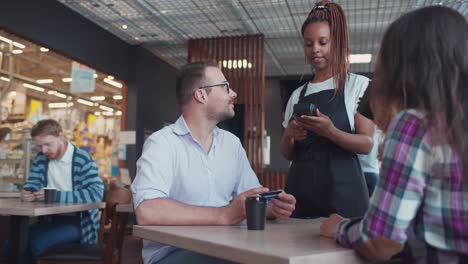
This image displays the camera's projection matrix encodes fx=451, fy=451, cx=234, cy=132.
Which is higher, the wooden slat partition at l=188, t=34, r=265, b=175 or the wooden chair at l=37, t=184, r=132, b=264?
the wooden slat partition at l=188, t=34, r=265, b=175

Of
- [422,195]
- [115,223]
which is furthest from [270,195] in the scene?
[115,223]

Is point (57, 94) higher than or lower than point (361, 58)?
lower

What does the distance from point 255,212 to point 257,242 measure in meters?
0.29

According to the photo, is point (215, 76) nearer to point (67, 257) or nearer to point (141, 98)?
point (67, 257)

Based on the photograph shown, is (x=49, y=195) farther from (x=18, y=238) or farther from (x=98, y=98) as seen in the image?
(x=98, y=98)

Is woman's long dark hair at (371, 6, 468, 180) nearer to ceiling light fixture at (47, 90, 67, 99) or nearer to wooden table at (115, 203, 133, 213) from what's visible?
wooden table at (115, 203, 133, 213)

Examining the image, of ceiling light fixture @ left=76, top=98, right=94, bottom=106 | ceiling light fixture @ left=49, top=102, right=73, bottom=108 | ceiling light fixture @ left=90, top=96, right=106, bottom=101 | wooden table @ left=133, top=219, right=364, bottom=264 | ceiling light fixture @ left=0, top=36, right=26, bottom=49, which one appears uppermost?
ceiling light fixture @ left=0, top=36, right=26, bottom=49

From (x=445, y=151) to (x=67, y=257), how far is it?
269 centimetres

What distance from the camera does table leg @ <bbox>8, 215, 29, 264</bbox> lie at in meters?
2.87

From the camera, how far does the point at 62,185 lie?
355 cm

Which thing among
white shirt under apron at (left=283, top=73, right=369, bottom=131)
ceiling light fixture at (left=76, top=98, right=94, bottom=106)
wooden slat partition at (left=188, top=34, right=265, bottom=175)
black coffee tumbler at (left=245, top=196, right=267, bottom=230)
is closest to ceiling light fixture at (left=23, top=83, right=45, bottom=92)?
ceiling light fixture at (left=76, top=98, right=94, bottom=106)

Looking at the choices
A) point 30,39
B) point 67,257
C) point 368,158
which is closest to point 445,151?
point 368,158

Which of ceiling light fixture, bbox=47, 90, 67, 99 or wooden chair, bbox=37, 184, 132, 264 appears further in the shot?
ceiling light fixture, bbox=47, 90, 67, 99

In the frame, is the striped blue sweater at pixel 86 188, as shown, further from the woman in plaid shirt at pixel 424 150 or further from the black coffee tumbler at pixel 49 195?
the woman in plaid shirt at pixel 424 150
